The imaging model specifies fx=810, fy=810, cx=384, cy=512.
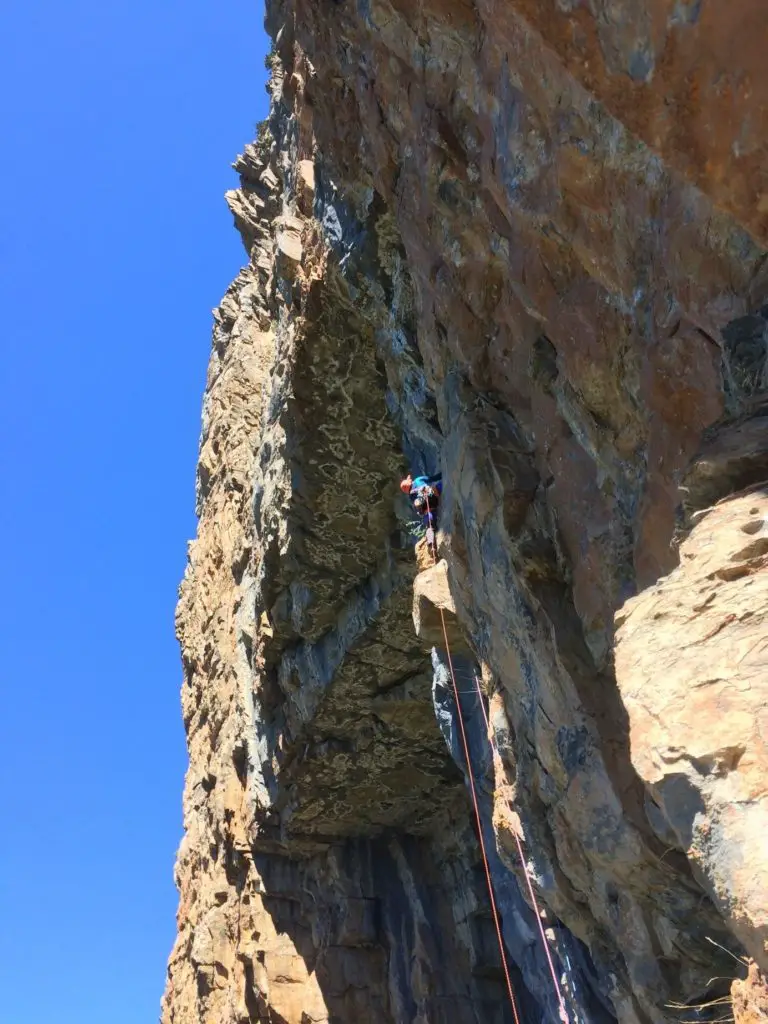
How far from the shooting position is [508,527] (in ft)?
22.2

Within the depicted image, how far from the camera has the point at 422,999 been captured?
47.2 feet

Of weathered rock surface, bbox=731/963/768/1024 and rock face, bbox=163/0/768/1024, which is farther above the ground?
rock face, bbox=163/0/768/1024

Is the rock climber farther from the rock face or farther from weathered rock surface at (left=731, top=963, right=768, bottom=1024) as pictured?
weathered rock surface at (left=731, top=963, right=768, bottom=1024)

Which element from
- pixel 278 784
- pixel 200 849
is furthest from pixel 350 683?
pixel 200 849

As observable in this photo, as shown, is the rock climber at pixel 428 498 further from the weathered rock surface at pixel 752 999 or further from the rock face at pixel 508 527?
the weathered rock surface at pixel 752 999

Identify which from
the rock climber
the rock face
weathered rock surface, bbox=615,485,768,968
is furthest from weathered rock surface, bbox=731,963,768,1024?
the rock climber

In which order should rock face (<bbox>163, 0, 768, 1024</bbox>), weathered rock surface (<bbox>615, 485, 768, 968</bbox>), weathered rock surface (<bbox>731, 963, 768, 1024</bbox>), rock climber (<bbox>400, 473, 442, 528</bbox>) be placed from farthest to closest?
rock climber (<bbox>400, 473, 442, 528</bbox>)
rock face (<bbox>163, 0, 768, 1024</bbox>)
weathered rock surface (<bbox>731, 963, 768, 1024</bbox>)
weathered rock surface (<bbox>615, 485, 768, 968</bbox>)

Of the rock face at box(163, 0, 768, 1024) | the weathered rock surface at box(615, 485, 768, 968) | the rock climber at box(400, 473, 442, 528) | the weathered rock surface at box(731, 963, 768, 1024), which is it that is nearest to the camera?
the weathered rock surface at box(615, 485, 768, 968)

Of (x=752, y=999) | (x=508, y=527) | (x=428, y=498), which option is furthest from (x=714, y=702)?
(x=428, y=498)

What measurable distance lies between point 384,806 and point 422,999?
131 inches

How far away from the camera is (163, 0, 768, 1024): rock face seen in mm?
3652

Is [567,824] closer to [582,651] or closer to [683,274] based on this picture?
[582,651]

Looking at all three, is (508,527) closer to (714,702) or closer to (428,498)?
(428,498)

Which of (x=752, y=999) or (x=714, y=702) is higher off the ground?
(x=714, y=702)
